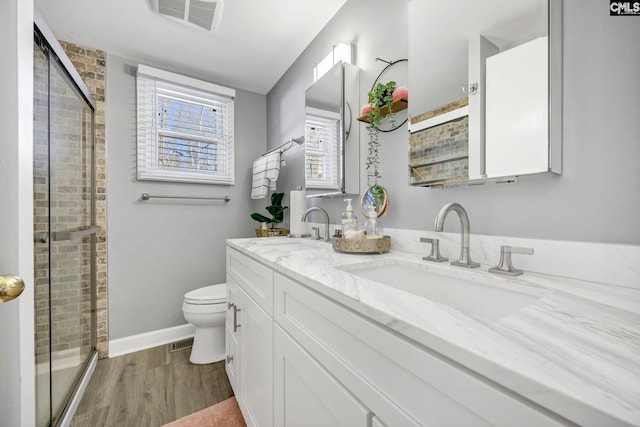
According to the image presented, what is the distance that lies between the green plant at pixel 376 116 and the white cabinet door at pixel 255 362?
90 centimetres

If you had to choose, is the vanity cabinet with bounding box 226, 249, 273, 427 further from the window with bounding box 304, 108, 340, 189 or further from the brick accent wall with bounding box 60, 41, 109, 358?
the brick accent wall with bounding box 60, 41, 109, 358

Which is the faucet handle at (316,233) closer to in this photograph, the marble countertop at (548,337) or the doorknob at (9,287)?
the marble countertop at (548,337)

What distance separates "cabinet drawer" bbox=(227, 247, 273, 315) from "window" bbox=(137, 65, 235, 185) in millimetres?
1228

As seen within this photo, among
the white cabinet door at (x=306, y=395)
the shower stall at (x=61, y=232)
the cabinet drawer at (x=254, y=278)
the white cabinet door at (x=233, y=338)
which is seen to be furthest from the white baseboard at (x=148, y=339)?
the white cabinet door at (x=306, y=395)

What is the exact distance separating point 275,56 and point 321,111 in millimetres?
845

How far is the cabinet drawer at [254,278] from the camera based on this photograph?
106 cm

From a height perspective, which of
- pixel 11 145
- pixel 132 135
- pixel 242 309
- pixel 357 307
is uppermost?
pixel 132 135

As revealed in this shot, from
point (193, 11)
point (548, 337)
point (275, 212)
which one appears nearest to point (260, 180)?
point (275, 212)

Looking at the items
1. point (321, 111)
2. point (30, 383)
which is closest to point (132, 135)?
point (321, 111)

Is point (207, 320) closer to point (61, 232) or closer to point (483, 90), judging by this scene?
point (61, 232)

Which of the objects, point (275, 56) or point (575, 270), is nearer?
point (575, 270)

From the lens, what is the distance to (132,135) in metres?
2.26

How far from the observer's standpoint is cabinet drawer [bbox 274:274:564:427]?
35 cm

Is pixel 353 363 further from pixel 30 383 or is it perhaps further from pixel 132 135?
pixel 132 135
